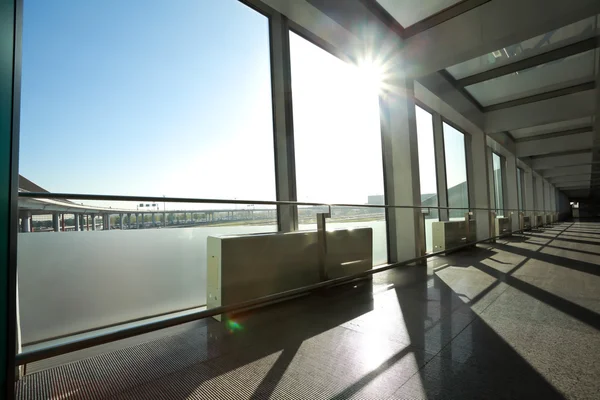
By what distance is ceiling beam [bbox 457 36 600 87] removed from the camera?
4.17 meters

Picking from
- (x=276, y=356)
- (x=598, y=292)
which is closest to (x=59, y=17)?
(x=276, y=356)

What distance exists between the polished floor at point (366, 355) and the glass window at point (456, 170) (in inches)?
166

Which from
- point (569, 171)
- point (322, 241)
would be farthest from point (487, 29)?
point (569, 171)

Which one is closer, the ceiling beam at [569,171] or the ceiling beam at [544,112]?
the ceiling beam at [544,112]

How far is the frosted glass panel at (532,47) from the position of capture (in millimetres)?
3883

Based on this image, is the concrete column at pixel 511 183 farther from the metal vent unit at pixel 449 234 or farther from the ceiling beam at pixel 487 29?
the ceiling beam at pixel 487 29

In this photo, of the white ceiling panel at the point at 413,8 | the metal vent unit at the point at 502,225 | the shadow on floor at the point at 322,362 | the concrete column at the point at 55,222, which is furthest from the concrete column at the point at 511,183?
the concrete column at the point at 55,222

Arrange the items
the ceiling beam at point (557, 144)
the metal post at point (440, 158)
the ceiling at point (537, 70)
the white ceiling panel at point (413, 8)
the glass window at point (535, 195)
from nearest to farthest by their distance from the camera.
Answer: the white ceiling panel at point (413, 8) < the ceiling at point (537, 70) < the metal post at point (440, 158) < the ceiling beam at point (557, 144) < the glass window at point (535, 195)

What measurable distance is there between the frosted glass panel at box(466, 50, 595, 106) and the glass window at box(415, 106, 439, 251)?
1139 mm

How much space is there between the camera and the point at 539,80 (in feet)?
17.2

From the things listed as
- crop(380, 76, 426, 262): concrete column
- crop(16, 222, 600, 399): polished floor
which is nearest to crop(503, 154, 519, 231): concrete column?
crop(380, 76, 426, 262): concrete column

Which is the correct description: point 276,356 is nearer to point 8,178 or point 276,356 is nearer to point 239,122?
point 8,178

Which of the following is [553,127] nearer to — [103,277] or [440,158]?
[440,158]

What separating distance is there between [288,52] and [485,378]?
2923 millimetres
